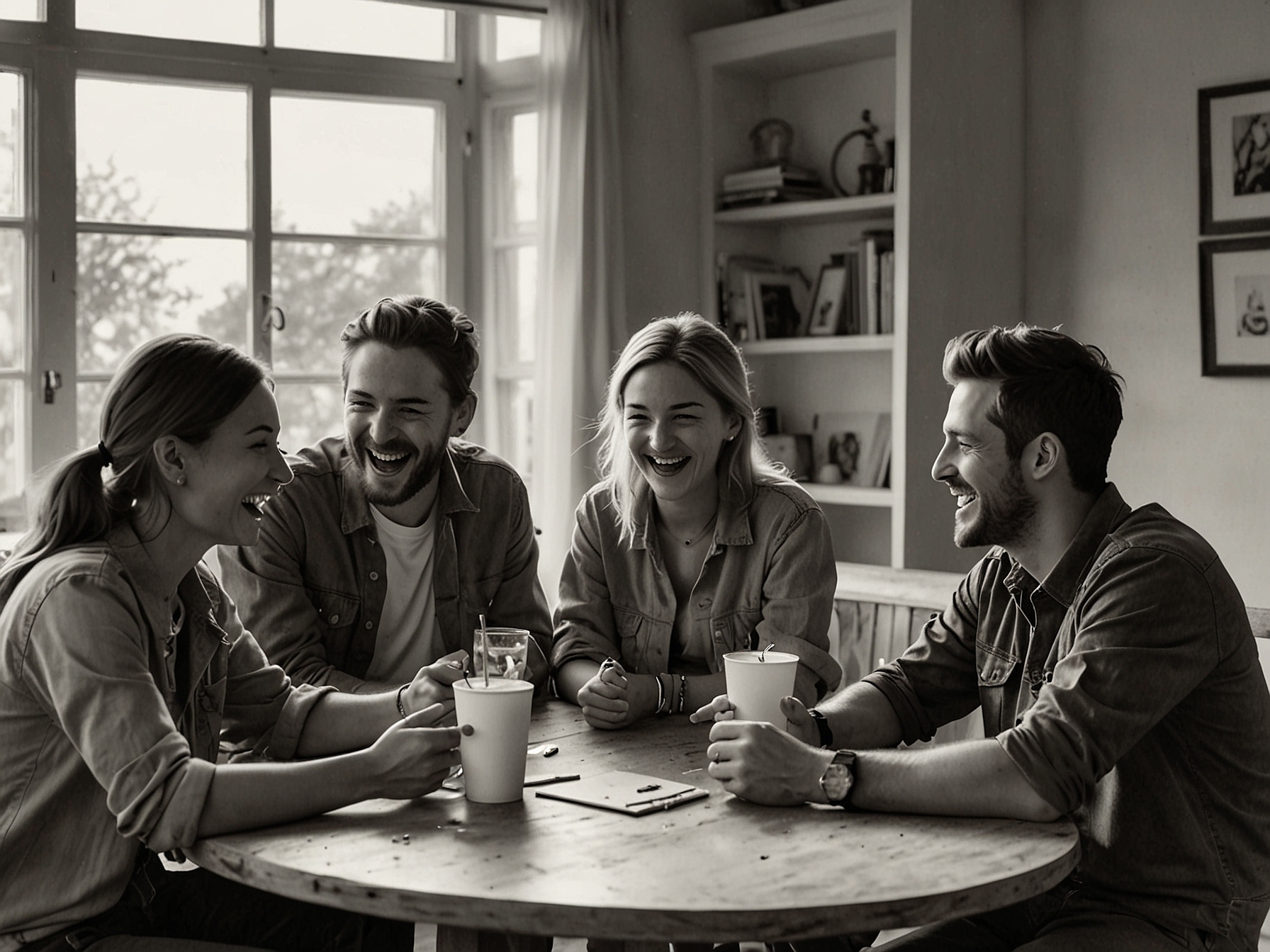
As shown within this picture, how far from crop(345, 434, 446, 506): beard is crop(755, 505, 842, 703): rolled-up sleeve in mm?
623

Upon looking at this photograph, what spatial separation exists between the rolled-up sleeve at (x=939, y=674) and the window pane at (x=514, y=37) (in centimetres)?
294

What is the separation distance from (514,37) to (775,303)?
120cm

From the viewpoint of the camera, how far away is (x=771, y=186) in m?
4.42

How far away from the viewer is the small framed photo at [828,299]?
439 cm

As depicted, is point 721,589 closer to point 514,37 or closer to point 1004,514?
point 1004,514

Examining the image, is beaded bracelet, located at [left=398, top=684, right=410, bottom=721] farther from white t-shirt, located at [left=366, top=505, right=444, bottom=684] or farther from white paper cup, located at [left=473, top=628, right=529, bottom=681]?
white t-shirt, located at [left=366, top=505, right=444, bottom=684]

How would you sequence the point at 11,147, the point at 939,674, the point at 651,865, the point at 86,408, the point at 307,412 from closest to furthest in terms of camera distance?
the point at 651,865 < the point at 939,674 < the point at 11,147 < the point at 86,408 < the point at 307,412

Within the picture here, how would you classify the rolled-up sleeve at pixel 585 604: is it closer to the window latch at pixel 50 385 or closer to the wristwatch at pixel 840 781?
the wristwatch at pixel 840 781

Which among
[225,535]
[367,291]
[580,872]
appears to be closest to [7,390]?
[367,291]

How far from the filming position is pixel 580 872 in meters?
1.38

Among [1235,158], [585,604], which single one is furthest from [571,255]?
[585,604]

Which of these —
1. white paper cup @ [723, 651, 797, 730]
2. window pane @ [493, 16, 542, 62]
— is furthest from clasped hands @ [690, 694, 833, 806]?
window pane @ [493, 16, 542, 62]

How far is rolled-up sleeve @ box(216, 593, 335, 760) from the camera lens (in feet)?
6.32

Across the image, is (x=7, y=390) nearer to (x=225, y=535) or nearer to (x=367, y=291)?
(x=367, y=291)
